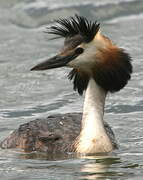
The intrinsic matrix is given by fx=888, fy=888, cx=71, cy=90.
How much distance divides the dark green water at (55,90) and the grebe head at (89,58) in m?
1.19

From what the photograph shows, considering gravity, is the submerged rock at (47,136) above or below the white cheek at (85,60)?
below

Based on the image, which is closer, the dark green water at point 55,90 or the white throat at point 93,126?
the dark green water at point 55,90

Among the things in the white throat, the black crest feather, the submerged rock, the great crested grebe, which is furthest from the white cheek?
the submerged rock

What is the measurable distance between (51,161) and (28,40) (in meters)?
10.1

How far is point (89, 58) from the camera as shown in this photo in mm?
13625

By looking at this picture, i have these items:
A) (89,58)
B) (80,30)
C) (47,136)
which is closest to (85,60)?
(89,58)

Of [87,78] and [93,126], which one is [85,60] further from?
[93,126]

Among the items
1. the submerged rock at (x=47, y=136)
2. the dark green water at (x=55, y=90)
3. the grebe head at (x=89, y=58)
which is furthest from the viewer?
the submerged rock at (x=47, y=136)

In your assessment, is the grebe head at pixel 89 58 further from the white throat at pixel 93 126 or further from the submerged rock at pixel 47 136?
the submerged rock at pixel 47 136

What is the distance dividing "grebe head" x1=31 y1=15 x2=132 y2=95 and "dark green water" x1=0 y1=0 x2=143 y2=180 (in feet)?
3.89

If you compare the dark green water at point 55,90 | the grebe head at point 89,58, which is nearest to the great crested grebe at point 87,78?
the grebe head at point 89,58

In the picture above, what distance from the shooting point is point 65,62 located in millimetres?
13461

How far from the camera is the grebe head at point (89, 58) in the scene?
13.5 m

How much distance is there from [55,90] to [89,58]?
18.8 feet
